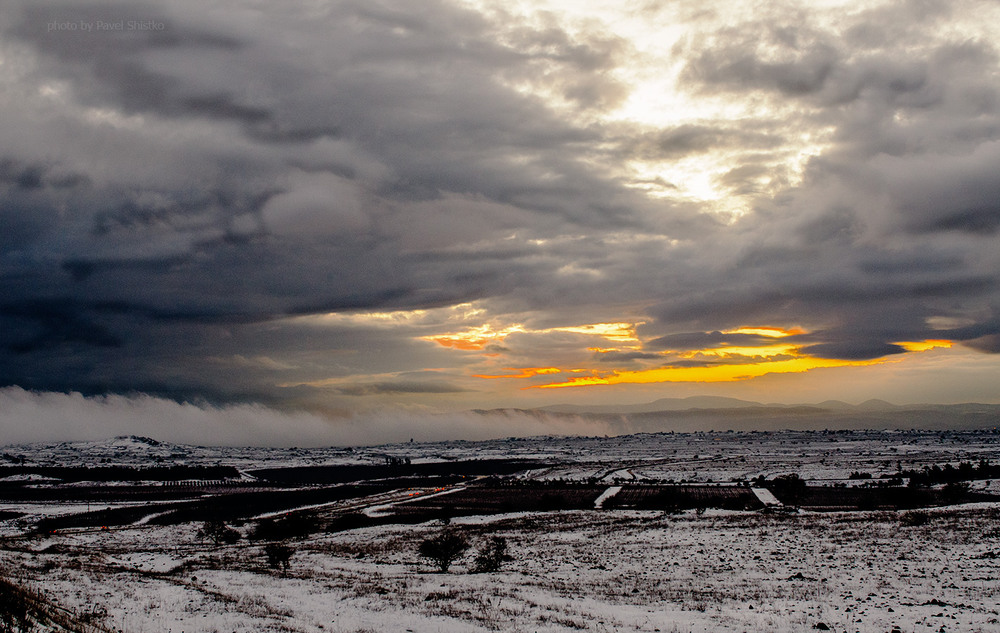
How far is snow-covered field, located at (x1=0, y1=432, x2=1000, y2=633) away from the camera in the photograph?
29.1m

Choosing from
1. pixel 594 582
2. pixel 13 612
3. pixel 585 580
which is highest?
pixel 13 612

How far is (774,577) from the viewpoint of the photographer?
136ft

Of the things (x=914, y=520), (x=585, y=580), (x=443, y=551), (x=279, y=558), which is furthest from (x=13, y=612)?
(x=914, y=520)

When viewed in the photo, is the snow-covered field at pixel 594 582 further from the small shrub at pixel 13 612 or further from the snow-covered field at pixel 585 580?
the small shrub at pixel 13 612

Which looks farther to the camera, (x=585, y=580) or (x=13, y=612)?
(x=585, y=580)

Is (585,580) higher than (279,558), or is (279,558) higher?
(585,580)

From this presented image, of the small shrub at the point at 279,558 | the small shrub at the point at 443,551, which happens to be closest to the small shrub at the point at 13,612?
the small shrub at the point at 279,558

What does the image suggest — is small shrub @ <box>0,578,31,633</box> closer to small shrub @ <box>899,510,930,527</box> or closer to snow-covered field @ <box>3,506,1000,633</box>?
snow-covered field @ <box>3,506,1000,633</box>

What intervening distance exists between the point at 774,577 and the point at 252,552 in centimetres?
5016

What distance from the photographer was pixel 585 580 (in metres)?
43.5

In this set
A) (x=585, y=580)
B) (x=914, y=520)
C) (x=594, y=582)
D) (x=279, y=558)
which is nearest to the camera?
(x=594, y=582)

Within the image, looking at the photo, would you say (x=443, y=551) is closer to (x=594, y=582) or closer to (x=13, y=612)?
(x=594, y=582)

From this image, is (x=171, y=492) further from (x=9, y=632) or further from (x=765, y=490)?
(x=9, y=632)

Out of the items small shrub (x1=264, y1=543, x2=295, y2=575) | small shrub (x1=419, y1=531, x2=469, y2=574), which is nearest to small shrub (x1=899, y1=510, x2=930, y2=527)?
small shrub (x1=419, y1=531, x2=469, y2=574)
